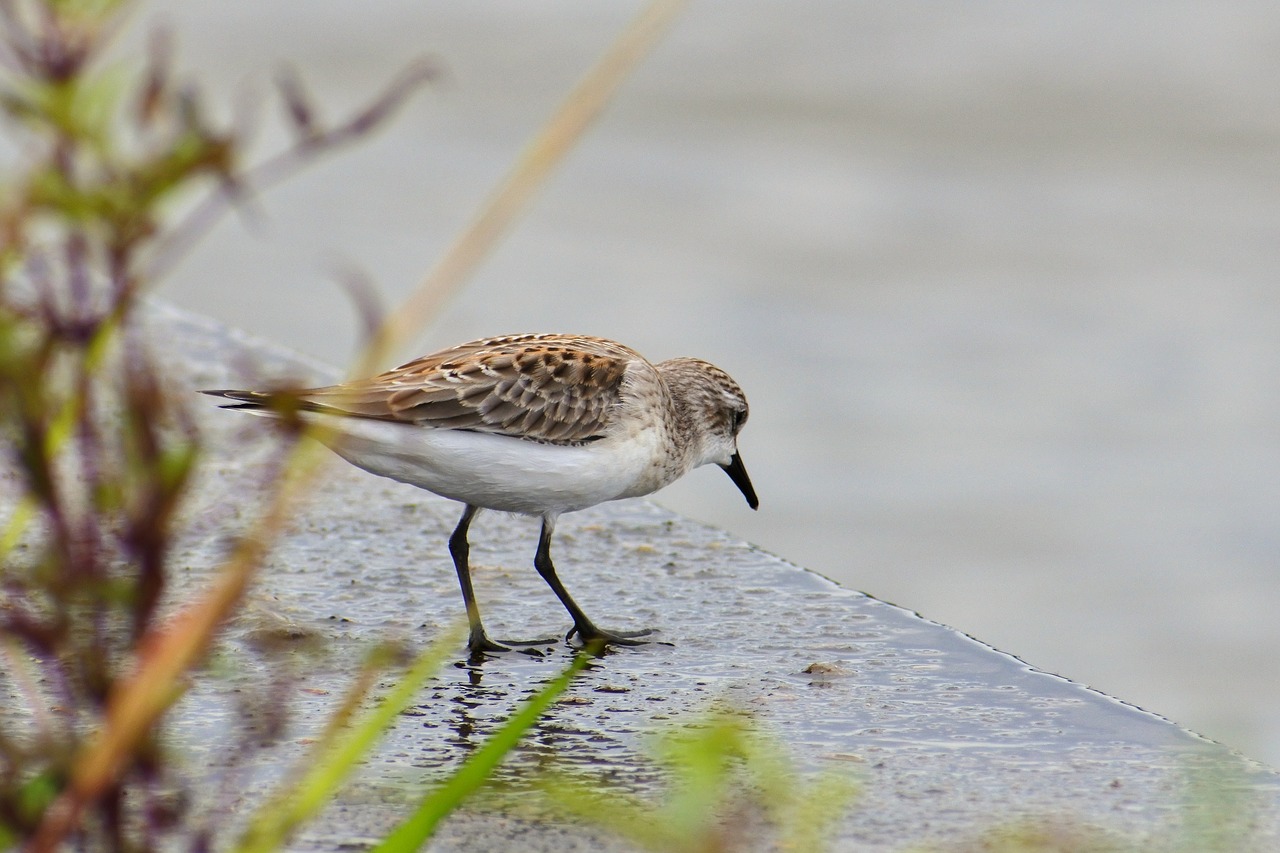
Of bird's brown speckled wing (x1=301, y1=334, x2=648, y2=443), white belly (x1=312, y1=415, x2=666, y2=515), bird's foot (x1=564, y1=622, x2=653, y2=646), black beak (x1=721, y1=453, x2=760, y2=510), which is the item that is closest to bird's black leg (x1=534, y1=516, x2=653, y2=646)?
bird's foot (x1=564, y1=622, x2=653, y2=646)

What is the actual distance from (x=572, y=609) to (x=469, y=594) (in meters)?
0.26

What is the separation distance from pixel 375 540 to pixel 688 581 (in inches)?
36.5

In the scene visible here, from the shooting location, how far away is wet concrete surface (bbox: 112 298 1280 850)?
342cm

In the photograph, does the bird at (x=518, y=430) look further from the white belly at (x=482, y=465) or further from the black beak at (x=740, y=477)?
the black beak at (x=740, y=477)

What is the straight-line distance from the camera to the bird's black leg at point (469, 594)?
451 cm

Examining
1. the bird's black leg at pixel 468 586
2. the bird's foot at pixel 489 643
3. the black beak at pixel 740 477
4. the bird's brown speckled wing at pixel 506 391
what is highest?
the bird's brown speckled wing at pixel 506 391

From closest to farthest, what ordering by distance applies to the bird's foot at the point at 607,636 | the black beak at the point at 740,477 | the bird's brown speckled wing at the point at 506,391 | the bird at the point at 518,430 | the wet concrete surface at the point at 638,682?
1. the wet concrete surface at the point at 638,682
2. the bird's foot at the point at 607,636
3. the bird at the point at 518,430
4. the bird's brown speckled wing at the point at 506,391
5. the black beak at the point at 740,477

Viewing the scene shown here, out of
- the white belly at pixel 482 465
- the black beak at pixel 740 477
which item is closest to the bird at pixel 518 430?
the white belly at pixel 482 465

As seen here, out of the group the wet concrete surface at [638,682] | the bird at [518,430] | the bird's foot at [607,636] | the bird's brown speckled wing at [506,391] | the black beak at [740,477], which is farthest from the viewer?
the black beak at [740,477]

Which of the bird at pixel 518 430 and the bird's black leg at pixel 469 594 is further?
the bird at pixel 518 430

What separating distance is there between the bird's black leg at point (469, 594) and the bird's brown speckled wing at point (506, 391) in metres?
0.29

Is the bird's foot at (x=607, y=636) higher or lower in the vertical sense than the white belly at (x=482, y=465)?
lower

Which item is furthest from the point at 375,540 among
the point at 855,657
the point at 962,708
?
the point at 962,708

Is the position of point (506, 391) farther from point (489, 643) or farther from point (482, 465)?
point (489, 643)
